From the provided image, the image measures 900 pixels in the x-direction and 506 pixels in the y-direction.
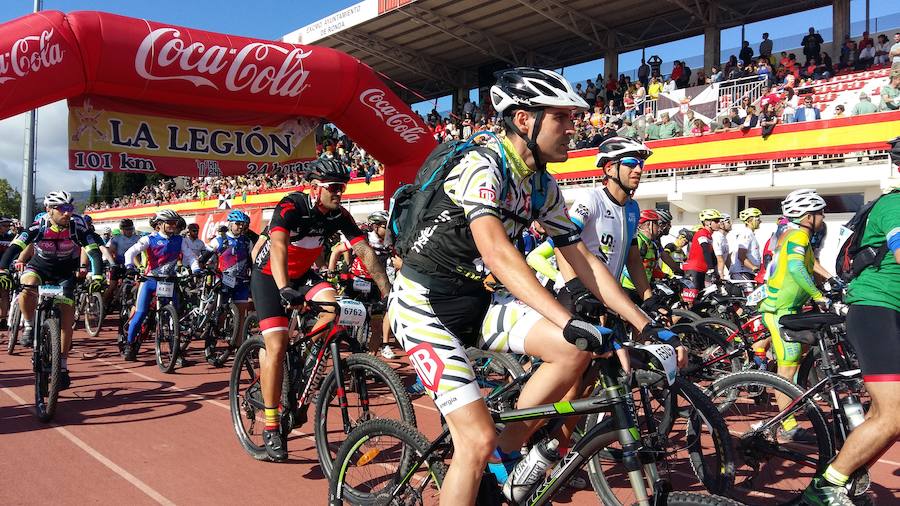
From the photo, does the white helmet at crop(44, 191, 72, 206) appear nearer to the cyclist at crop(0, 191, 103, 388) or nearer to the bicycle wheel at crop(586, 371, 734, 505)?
the cyclist at crop(0, 191, 103, 388)

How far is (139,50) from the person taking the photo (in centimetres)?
907

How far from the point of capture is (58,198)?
673 centimetres

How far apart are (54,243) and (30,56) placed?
2.64 meters

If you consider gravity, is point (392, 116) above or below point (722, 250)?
above

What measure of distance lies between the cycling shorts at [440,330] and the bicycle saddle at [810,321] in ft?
6.96

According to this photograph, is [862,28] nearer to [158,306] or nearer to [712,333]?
[712,333]

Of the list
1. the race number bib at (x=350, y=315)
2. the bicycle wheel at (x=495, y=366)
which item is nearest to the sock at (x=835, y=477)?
the bicycle wheel at (x=495, y=366)

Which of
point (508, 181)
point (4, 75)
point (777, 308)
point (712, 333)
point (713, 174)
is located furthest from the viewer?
point (713, 174)

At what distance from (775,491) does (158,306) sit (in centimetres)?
719

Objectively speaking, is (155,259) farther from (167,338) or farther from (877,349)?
(877,349)

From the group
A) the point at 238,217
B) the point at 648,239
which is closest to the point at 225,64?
the point at 238,217

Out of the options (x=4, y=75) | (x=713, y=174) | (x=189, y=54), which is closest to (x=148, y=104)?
(x=189, y=54)

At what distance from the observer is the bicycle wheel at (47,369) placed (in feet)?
18.8

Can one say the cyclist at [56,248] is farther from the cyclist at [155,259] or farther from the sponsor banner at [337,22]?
the sponsor banner at [337,22]
